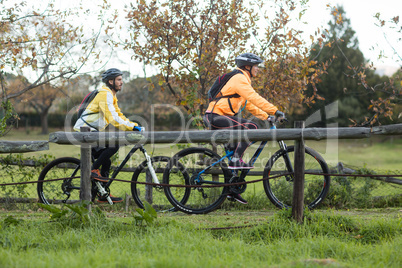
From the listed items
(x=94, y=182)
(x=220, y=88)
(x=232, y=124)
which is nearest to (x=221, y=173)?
(x=232, y=124)

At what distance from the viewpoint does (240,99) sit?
5.46m

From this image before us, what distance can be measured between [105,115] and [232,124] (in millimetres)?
1729

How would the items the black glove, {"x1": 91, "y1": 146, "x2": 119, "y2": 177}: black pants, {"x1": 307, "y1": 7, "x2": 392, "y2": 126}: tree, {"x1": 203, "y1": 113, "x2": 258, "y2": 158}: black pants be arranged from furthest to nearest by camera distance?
{"x1": 307, "y1": 7, "x2": 392, "y2": 126}: tree
{"x1": 91, "y1": 146, "x2": 119, "y2": 177}: black pants
{"x1": 203, "y1": 113, "x2": 258, "y2": 158}: black pants
the black glove

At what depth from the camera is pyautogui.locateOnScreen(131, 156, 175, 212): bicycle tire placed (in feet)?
18.6

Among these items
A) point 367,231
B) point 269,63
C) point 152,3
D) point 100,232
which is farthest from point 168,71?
point 367,231

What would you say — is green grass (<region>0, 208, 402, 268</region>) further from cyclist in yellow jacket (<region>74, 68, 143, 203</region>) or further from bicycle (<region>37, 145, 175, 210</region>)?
cyclist in yellow jacket (<region>74, 68, 143, 203</region>)

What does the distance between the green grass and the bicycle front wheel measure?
1370mm

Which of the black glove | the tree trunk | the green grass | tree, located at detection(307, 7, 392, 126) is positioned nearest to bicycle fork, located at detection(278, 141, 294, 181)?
the black glove

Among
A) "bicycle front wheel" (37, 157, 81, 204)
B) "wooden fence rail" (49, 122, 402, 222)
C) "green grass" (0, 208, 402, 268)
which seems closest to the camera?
"green grass" (0, 208, 402, 268)

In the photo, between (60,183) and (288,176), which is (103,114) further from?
(288,176)

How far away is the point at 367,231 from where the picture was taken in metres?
4.66

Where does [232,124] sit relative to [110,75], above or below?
below

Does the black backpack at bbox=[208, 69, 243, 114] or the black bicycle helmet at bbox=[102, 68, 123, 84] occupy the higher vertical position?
the black bicycle helmet at bbox=[102, 68, 123, 84]

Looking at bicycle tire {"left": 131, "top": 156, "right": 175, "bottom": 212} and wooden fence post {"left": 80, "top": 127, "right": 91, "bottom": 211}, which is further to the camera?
bicycle tire {"left": 131, "top": 156, "right": 175, "bottom": 212}
